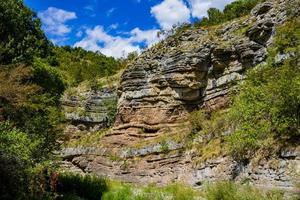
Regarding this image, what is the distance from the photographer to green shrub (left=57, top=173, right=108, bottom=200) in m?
25.4

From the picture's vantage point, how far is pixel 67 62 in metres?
73.9

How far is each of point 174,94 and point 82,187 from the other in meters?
15.9

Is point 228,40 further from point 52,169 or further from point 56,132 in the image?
point 52,169

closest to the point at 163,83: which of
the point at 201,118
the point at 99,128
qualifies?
the point at 201,118

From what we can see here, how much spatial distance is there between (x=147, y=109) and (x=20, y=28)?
15.2m

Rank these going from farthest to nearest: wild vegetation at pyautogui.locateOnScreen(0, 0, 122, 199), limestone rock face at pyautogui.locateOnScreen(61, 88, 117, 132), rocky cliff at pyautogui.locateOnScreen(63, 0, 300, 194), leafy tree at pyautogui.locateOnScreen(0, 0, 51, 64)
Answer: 1. limestone rock face at pyautogui.locateOnScreen(61, 88, 117, 132)
2. rocky cliff at pyautogui.locateOnScreen(63, 0, 300, 194)
3. leafy tree at pyautogui.locateOnScreen(0, 0, 51, 64)
4. wild vegetation at pyautogui.locateOnScreen(0, 0, 122, 199)

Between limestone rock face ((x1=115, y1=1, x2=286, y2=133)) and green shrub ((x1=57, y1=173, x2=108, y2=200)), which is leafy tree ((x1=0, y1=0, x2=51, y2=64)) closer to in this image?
green shrub ((x1=57, y1=173, x2=108, y2=200))

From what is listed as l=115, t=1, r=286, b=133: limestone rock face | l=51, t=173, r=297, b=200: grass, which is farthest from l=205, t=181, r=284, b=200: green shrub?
l=115, t=1, r=286, b=133: limestone rock face

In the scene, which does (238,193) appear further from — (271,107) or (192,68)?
(192,68)

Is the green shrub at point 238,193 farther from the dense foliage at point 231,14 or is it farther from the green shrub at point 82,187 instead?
the dense foliage at point 231,14

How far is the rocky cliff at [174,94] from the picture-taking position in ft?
111

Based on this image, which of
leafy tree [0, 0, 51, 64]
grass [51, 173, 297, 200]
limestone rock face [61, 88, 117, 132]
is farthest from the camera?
limestone rock face [61, 88, 117, 132]

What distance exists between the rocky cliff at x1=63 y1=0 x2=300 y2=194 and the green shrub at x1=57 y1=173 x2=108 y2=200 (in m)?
7.09

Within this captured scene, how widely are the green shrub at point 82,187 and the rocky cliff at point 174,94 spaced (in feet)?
23.3
